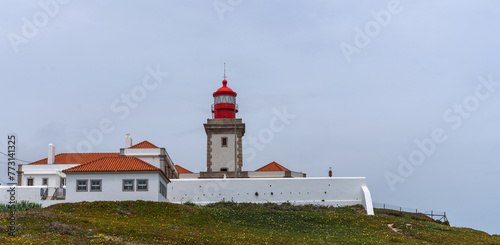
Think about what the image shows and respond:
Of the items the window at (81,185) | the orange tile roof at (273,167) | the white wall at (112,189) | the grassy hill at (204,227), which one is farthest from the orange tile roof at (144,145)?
the grassy hill at (204,227)

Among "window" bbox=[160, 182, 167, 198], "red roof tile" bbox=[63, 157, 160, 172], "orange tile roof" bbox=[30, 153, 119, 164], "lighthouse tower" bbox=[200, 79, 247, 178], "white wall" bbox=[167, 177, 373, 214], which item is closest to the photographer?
"red roof tile" bbox=[63, 157, 160, 172]

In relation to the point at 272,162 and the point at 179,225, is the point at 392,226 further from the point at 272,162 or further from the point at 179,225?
the point at 272,162

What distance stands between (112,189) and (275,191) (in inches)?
554

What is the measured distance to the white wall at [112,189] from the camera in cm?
4684

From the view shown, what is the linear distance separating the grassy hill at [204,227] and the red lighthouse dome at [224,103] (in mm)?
20594

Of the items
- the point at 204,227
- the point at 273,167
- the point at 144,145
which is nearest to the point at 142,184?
the point at 204,227

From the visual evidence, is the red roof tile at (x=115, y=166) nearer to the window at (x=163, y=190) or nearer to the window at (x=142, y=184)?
the window at (x=142, y=184)

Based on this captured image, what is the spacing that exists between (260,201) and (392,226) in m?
14.2

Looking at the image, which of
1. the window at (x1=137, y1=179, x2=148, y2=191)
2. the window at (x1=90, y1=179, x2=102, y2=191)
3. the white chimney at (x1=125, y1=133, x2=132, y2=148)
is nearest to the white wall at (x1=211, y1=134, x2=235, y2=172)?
the white chimney at (x1=125, y1=133, x2=132, y2=148)

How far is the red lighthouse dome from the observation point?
64.4 metres

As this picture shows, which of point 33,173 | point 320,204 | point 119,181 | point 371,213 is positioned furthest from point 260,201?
point 33,173

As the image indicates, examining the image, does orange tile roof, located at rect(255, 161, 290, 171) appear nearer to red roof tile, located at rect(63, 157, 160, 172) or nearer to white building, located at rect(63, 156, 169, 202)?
red roof tile, located at rect(63, 157, 160, 172)

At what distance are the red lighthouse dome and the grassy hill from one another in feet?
67.6

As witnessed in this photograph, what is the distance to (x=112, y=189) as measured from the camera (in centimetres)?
4703
